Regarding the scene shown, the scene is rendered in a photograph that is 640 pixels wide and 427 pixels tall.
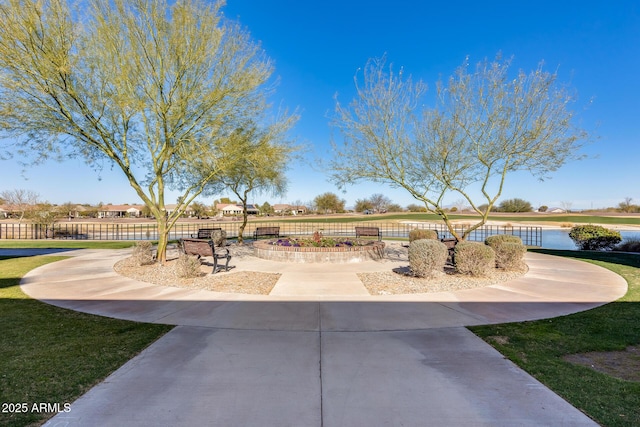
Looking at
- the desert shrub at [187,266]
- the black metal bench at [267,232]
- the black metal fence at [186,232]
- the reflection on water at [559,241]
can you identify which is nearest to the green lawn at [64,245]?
the black metal fence at [186,232]

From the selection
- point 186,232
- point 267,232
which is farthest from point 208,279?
point 186,232

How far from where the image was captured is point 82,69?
805 centimetres

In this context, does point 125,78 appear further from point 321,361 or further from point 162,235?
point 321,361

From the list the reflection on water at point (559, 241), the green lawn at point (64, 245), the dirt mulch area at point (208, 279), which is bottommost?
the reflection on water at point (559, 241)

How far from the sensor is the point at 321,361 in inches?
142

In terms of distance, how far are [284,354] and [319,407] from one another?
1.15 m

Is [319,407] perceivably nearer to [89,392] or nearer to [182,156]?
[89,392]

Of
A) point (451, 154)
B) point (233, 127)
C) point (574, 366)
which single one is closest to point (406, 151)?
point (451, 154)

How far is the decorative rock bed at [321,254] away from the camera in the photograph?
418 inches

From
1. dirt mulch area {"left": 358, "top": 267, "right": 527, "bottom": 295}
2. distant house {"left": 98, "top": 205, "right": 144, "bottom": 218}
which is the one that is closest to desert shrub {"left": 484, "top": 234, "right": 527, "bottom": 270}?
dirt mulch area {"left": 358, "top": 267, "right": 527, "bottom": 295}

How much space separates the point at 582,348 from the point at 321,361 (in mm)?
3385

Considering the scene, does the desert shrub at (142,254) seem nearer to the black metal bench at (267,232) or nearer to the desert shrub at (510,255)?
the black metal bench at (267,232)

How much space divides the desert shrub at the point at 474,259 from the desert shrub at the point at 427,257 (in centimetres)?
62

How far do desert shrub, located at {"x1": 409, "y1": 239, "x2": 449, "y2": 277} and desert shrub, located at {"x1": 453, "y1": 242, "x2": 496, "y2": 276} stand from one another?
2.05 feet
